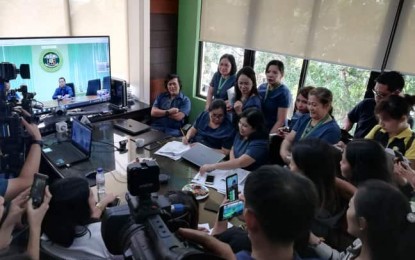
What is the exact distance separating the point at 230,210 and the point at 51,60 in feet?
7.92

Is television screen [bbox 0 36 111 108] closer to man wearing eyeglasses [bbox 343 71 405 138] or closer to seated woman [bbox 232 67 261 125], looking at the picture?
seated woman [bbox 232 67 261 125]

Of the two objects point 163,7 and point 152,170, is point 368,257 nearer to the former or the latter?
point 152,170

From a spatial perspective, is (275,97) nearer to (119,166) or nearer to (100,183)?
(119,166)

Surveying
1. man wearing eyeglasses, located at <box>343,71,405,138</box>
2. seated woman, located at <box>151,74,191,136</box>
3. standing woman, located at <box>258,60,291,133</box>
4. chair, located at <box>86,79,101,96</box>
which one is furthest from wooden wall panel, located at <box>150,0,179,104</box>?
man wearing eyeglasses, located at <box>343,71,405,138</box>

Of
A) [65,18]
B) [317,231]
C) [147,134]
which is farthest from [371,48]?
[65,18]

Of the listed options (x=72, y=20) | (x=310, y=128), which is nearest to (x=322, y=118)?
(x=310, y=128)

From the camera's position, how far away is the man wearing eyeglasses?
7.74ft

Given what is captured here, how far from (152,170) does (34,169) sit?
4.49ft

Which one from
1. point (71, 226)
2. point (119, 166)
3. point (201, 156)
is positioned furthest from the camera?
point (201, 156)

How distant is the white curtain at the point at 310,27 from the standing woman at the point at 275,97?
0.40 m

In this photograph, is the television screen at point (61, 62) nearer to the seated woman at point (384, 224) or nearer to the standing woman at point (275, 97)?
the standing woman at point (275, 97)

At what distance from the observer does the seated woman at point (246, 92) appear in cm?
299

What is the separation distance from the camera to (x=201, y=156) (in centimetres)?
245

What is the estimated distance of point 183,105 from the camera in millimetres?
3545
